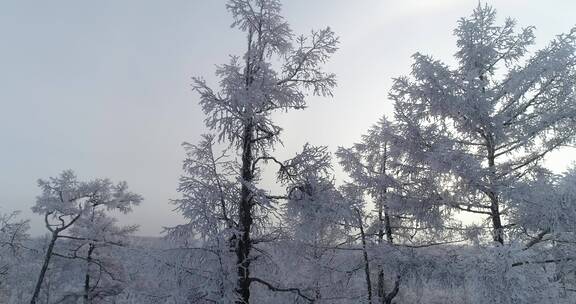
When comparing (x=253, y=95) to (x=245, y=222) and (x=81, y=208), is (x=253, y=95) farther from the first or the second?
(x=81, y=208)

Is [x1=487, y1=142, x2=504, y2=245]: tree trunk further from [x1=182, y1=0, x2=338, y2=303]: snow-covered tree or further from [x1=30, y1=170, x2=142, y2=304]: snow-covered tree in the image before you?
[x1=30, y1=170, x2=142, y2=304]: snow-covered tree

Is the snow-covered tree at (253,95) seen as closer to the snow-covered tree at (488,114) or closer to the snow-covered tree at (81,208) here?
the snow-covered tree at (488,114)

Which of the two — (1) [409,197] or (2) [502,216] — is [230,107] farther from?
(2) [502,216]

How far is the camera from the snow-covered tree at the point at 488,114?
398 inches

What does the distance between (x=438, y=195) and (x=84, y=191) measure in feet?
52.4

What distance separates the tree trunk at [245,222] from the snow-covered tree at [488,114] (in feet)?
14.4

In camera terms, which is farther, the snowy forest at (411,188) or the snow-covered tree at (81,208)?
the snow-covered tree at (81,208)

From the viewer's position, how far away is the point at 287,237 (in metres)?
9.52

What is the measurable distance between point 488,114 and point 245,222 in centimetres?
708

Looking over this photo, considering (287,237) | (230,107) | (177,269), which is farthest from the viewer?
(287,237)

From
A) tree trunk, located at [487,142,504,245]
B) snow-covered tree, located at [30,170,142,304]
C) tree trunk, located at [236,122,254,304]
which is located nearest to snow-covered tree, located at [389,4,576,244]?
tree trunk, located at [487,142,504,245]

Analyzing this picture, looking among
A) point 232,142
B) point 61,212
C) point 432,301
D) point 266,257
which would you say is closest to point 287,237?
point 266,257

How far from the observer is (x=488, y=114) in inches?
416

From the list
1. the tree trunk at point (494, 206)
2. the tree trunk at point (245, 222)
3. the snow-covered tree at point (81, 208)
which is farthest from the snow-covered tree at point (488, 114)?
the snow-covered tree at point (81, 208)
